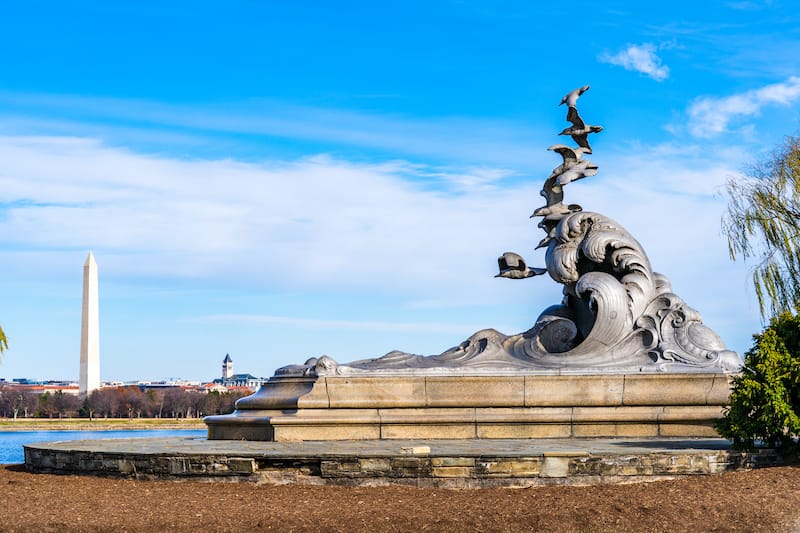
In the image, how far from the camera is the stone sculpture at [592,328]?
14.9 metres

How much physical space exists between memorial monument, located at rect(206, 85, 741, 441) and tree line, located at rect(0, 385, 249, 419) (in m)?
58.5

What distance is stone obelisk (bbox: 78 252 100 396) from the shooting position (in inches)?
2269

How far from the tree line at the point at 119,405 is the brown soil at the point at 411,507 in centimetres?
6181

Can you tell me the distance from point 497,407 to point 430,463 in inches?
138

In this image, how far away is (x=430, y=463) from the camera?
36.6 feet

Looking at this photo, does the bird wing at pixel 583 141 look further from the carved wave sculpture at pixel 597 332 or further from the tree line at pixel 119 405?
→ the tree line at pixel 119 405

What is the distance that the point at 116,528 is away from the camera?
9281mm

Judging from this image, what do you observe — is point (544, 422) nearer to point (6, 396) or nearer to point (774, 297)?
point (774, 297)

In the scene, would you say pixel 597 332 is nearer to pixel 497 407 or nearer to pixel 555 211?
pixel 497 407

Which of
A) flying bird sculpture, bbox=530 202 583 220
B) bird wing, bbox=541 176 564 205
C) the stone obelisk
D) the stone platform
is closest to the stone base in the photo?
the stone platform

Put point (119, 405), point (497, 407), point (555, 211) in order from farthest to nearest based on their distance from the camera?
point (119, 405) < point (555, 211) < point (497, 407)

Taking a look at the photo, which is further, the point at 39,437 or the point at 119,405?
the point at 119,405

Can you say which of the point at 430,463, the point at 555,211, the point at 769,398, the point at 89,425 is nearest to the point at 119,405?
the point at 89,425

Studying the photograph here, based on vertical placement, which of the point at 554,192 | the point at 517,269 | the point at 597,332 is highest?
the point at 554,192
